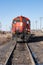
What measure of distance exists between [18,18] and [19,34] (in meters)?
2.43

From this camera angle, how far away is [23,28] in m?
31.0

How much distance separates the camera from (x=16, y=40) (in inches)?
1233

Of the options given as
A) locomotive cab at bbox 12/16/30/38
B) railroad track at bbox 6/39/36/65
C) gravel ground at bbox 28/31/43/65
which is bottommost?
gravel ground at bbox 28/31/43/65

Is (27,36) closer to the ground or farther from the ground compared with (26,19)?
closer to the ground

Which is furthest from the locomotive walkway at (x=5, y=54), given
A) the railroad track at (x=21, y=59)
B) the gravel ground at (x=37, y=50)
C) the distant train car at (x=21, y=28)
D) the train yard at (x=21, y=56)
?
the distant train car at (x=21, y=28)

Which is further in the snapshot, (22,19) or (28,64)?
(22,19)

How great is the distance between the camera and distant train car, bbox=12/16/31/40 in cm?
3094

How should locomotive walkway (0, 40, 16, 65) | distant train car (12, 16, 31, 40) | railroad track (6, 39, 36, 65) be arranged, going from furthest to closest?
distant train car (12, 16, 31, 40) → locomotive walkway (0, 40, 16, 65) → railroad track (6, 39, 36, 65)

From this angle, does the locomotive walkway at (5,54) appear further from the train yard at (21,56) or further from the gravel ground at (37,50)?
the gravel ground at (37,50)

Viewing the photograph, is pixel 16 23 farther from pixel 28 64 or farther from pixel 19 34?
pixel 28 64

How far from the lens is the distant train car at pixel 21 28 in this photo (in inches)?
1218

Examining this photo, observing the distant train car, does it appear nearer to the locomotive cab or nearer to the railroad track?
the locomotive cab

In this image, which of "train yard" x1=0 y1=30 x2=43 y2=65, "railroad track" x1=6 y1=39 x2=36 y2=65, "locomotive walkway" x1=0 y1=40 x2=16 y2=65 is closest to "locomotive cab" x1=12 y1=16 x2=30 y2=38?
"locomotive walkway" x1=0 y1=40 x2=16 y2=65

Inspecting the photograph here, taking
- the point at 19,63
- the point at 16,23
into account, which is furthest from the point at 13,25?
the point at 19,63
